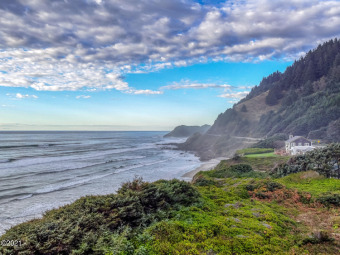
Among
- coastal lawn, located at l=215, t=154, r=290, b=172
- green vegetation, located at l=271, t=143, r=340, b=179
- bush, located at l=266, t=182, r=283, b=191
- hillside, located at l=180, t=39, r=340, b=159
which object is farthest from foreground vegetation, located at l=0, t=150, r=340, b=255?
hillside, located at l=180, t=39, r=340, b=159

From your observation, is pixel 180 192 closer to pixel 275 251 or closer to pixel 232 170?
pixel 275 251

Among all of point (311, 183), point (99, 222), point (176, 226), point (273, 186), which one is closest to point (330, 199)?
point (273, 186)

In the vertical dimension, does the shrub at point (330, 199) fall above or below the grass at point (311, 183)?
above

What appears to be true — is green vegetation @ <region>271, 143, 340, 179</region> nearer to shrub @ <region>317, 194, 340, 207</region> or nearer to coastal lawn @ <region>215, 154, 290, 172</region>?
shrub @ <region>317, 194, 340, 207</region>

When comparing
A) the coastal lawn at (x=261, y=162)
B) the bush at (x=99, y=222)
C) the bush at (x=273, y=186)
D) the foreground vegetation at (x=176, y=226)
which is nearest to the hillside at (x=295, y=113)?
the coastal lawn at (x=261, y=162)

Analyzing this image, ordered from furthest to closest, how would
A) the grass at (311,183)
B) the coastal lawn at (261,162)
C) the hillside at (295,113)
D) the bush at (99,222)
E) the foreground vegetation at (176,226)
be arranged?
the hillside at (295,113)
the coastal lawn at (261,162)
the grass at (311,183)
the foreground vegetation at (176,226)
the bush at (99,222)

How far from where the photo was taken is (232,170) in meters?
21.7

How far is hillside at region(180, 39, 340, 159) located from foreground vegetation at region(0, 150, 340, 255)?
48070mm

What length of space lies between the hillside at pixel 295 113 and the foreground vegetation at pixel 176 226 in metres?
48.1

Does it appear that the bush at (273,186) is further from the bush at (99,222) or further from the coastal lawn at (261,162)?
the coastal lawn at (261,162)

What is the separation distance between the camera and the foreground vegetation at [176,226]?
5148 millimetres

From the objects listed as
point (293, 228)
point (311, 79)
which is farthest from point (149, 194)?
point (311, 79)

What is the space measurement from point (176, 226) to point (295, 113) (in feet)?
266

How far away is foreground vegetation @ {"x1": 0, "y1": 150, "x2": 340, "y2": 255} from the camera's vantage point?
5148 mm
